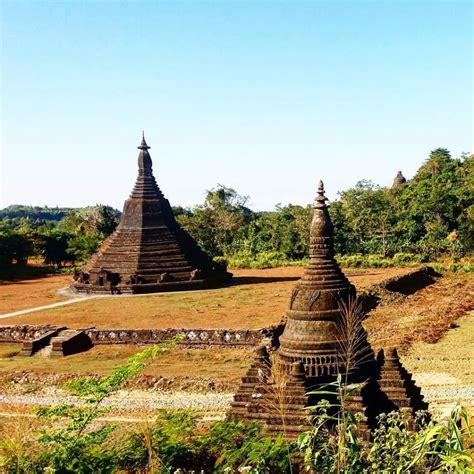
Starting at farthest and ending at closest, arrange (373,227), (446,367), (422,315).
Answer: (373,227)
(422,315)
(446,367)

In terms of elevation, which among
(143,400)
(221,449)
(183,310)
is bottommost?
(143,400)

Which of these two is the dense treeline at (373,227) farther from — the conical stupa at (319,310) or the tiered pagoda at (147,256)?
the conical stupa at (319,310)

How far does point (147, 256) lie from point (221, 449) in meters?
28.5

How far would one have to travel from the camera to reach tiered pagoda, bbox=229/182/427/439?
9.95m

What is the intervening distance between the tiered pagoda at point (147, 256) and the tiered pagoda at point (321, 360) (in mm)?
24442

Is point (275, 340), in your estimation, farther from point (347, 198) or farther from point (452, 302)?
point (347, 198)

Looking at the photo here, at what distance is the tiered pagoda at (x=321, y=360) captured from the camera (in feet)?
32.7

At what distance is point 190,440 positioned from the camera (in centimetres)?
823

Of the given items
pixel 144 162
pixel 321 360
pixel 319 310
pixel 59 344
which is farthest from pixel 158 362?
pixel 144 162

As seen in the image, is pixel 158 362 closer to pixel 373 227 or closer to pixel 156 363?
pixel 156 363

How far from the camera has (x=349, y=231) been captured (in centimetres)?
5850

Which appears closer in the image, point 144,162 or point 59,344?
point 59,344

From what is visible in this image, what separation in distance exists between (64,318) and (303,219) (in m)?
32.7

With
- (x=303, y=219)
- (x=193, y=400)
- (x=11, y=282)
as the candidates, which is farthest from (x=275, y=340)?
(x=303, y=219)
